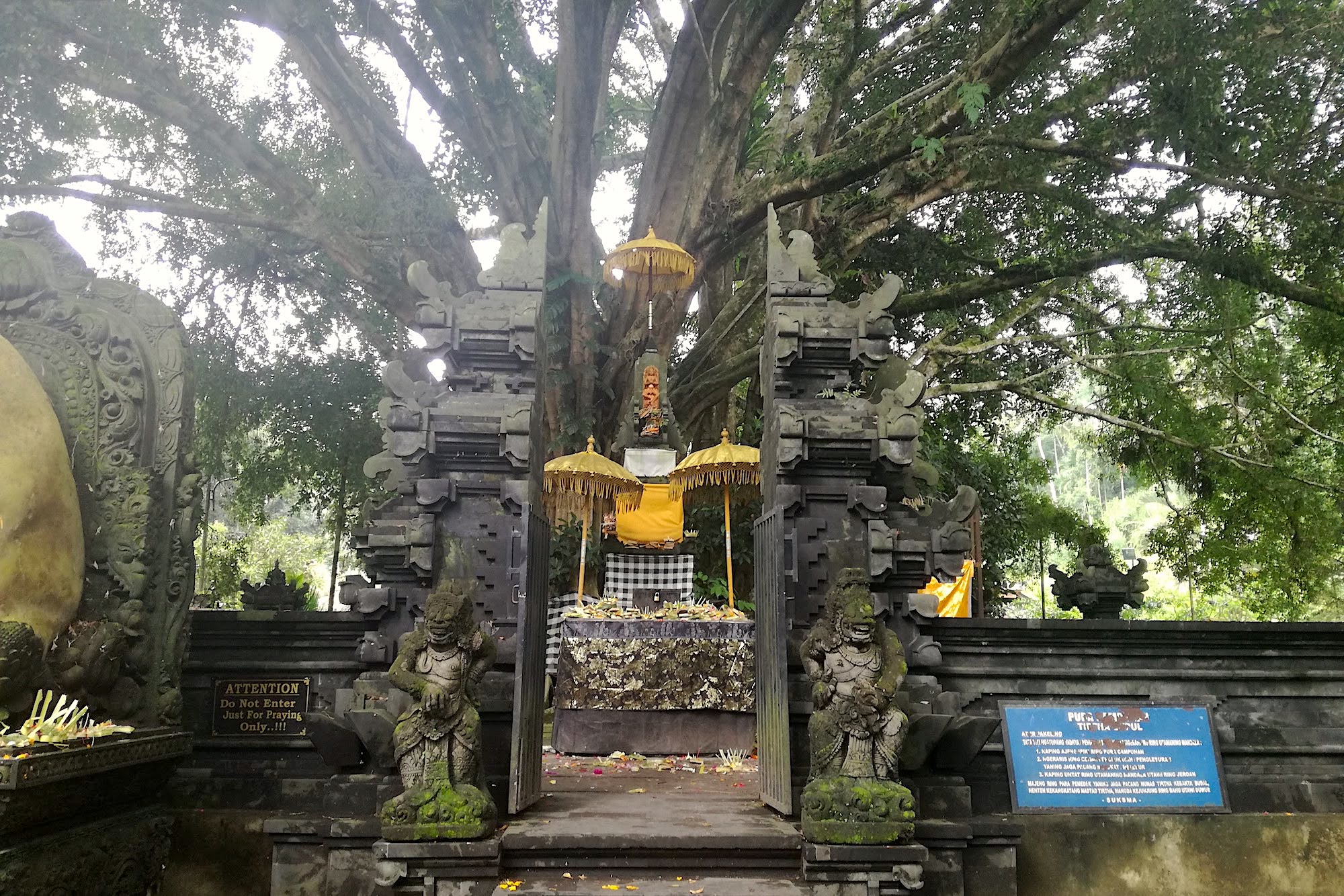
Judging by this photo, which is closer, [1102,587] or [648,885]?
[648,885]

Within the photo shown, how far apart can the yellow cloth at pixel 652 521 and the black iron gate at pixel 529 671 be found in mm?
4836

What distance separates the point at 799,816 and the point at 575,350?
6.35 m

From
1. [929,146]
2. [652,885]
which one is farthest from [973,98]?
[652,885]

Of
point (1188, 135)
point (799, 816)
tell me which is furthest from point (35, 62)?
point (1188, 135)

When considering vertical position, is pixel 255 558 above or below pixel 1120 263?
below

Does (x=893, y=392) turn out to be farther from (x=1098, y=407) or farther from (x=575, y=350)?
(x=1098, y=407)

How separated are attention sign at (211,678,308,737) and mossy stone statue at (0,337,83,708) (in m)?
1.08

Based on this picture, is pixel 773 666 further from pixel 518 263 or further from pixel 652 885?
pixel 518 263

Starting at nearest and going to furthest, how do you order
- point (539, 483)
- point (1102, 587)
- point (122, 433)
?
point (122, 433) → point (539, 483) → point (1102, 587)

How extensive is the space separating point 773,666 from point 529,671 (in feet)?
4.62

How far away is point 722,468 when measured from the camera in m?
9.17

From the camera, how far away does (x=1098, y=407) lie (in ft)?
47.0

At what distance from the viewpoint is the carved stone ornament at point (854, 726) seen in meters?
4.51

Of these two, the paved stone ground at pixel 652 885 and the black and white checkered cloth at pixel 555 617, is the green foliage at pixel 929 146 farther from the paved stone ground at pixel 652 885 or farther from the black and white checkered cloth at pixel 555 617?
the paved stone ground at pixel 652 885
